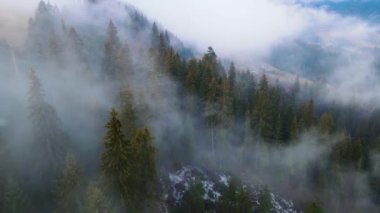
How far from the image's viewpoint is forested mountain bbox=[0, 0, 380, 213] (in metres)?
36.0

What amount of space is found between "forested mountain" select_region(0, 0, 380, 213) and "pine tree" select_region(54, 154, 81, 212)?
10 cm

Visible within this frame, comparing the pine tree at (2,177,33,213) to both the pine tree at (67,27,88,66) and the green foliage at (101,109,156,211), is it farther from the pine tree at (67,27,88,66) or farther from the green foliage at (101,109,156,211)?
the pine tree at (67,27,88,66)

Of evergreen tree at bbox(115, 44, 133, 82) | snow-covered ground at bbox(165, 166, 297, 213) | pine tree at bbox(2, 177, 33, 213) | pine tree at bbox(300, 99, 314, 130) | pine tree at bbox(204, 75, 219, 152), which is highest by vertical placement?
evergreen tree at bbox(115, 44, 133, 82)

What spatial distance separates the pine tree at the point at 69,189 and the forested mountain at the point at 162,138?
0.32 ft

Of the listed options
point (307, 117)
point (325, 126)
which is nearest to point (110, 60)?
point (307, 117)

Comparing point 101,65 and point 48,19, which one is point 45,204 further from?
point 48,19

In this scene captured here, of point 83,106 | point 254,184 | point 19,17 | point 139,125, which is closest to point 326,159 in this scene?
point 254,184

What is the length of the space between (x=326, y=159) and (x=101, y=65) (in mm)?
44482

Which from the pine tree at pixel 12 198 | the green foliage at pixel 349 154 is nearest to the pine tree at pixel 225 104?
the green foliage at pixel 349 154

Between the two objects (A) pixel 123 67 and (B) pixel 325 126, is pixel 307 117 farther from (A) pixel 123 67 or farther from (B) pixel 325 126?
(A) pixel 123 67

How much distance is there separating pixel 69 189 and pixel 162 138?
855 inches

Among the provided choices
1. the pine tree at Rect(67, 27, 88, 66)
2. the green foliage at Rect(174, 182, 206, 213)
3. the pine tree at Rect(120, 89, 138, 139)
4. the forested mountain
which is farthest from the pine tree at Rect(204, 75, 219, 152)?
the pine tree at Rect(67, 27, 88, 66)

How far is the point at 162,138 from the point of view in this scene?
5291 cm

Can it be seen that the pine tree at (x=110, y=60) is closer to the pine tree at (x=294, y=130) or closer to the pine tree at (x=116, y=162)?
the pine tree at (x=116, y=162)
